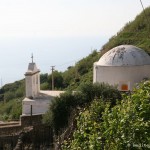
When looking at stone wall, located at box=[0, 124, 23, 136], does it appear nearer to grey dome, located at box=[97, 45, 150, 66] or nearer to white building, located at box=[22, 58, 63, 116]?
white building, located at box=[22, 58, 63, 116]

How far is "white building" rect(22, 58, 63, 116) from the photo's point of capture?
68.2 ft

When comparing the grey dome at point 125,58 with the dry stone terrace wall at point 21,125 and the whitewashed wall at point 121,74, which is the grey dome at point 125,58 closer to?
the whitewashed wall at point 121,74

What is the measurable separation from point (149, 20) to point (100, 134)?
29443 millimetres

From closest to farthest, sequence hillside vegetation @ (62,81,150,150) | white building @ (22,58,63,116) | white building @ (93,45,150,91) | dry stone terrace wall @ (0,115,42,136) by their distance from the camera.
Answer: hillside vegetation @ (62,81,150,150) < dry stone terrace wall @ (0,115,42,136) < white building @ (22,58,63,116) < white building @ (93,45,150,91)

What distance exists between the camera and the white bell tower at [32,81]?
2159 centimetres

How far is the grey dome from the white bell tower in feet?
11.5

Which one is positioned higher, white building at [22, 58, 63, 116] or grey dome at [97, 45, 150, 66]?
grey dome at [97, 45, 150, 66]

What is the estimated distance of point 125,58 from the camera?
68.8 ft

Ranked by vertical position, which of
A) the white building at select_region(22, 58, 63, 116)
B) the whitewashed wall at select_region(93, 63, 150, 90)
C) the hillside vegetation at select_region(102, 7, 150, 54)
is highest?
the hillside vegetation at select_region(102, 7, 150, 54)

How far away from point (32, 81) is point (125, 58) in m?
4.84

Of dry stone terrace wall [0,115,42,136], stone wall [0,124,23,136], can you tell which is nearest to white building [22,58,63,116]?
dry stone terrace wall [0,115,42,136]

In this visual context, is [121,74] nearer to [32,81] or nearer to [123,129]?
[32,81]

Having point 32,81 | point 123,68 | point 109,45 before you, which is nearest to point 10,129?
point 32,81

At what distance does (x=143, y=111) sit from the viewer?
749 cm
